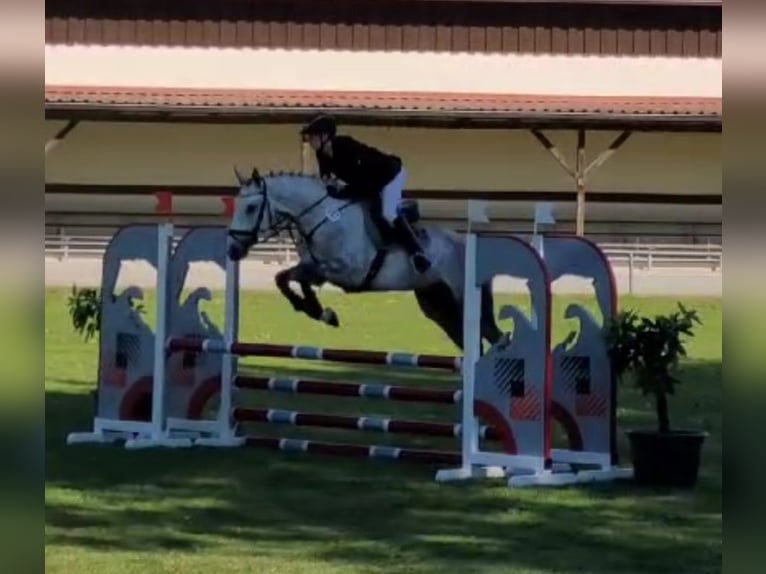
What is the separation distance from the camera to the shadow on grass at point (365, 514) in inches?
232

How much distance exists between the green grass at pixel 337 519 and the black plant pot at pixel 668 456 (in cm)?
12

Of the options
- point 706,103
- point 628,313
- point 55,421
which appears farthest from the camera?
point 706,103

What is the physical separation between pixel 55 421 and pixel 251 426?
128cm

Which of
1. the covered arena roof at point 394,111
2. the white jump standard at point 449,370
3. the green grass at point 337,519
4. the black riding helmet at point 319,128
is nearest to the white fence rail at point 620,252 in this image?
the covered arena roof at point 394,111

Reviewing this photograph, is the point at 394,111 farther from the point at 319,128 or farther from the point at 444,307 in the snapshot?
the point at 319,128

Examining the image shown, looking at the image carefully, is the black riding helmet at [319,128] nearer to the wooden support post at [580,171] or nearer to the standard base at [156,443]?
the standard base at [156,443]

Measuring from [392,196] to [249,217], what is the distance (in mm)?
841

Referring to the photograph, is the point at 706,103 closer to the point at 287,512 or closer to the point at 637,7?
the point at 637,7

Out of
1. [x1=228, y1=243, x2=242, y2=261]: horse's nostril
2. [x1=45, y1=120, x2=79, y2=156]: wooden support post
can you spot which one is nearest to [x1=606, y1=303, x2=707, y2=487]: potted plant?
[x1=228, y1=243, x2=242, y2=261]: horse's nostril

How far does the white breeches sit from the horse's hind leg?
490 millimetres

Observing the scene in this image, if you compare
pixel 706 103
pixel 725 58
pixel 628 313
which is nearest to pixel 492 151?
pixel 706 103

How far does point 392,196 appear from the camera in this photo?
9164mm

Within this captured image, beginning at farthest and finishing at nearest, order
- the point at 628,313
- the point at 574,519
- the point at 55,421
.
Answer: the point at 55,421
the point at 628,313
the point at 574,519

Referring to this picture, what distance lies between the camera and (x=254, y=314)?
67.8 ft
